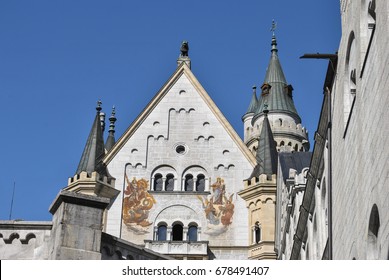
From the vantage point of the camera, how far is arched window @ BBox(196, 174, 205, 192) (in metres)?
43.2

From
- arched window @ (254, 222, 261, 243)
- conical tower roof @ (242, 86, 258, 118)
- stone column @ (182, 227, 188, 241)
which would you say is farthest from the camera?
conical tower roof @ (242, 86, 258, 118)

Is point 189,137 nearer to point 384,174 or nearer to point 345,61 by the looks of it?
point 345,61

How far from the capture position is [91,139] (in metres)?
44.4

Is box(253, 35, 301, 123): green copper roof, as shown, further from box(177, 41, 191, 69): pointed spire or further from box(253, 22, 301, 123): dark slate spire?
box(177, 41, 191, 69): pointed spire

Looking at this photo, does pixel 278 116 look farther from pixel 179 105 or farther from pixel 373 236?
pixel 373 236

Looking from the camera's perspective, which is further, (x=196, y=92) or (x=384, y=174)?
(x=196, y=92)

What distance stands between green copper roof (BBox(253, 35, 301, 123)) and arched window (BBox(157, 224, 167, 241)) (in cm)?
1534

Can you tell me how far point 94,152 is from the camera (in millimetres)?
43562

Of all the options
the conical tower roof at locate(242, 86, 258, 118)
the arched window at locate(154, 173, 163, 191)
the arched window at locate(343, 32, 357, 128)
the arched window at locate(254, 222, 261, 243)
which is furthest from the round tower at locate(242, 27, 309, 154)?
the arched window at locate(343, 32, 357, 128)

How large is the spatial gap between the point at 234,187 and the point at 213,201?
1215 millimetres

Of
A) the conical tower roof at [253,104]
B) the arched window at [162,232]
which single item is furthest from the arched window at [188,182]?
the conical tower roof at [253,104]

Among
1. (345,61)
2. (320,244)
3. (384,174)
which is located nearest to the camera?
(384,174)
